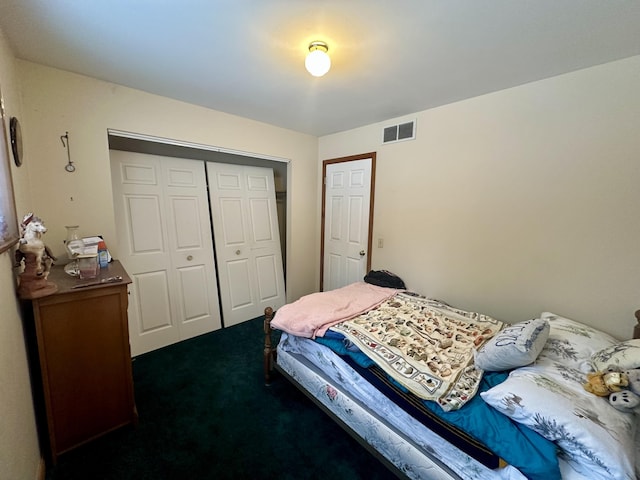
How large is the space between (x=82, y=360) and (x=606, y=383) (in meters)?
2.60

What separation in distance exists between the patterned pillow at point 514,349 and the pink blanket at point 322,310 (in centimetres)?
87

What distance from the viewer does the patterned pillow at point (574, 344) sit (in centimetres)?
132

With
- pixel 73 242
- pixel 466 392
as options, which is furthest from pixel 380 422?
pixel 73 242

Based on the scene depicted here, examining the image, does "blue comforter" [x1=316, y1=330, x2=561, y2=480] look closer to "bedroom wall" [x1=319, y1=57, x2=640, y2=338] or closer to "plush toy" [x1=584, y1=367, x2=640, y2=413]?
"plush toy" [x1=584, y1=367, x2=640, y2=413]

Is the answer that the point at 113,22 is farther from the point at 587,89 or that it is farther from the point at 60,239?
the point at 587,89

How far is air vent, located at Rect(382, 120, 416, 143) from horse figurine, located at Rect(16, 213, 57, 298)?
2.79 meters

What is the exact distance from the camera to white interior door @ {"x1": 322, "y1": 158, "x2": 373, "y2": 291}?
304cm

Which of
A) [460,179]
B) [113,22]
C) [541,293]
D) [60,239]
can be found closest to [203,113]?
[113,22]

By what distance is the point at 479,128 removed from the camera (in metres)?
2.14

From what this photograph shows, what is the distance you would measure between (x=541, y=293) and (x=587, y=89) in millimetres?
1426

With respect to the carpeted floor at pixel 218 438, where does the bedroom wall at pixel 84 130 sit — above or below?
above

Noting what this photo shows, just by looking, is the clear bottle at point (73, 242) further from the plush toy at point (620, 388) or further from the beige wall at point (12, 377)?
the plush toy at point (620, 388)

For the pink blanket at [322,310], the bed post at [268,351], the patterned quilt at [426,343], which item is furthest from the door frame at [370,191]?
the bed post at [268,351]

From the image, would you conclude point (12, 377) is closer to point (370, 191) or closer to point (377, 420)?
point (377, 420)
